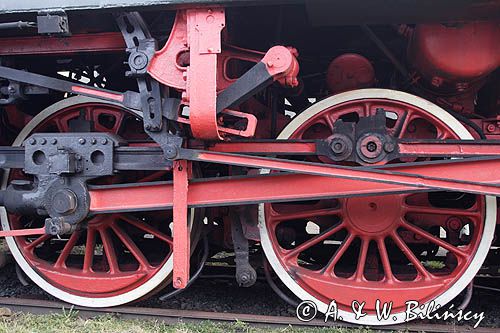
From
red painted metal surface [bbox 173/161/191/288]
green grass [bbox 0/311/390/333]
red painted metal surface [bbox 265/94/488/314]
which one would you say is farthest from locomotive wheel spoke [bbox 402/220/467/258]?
red painted metal surface [bbox 173/161/191/288]

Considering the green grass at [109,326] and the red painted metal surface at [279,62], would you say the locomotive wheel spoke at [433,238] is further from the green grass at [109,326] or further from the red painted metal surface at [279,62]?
the red painted metal surface at [279,62]

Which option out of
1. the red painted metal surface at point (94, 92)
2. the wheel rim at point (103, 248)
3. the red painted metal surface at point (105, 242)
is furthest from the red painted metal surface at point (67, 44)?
the red painted metal surface at point (105, 242)

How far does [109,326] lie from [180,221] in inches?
28.3

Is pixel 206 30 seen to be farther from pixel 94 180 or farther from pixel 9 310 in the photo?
pixel 9 310

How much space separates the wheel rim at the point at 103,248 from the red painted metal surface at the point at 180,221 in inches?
14.2

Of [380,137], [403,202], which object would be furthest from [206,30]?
[403,202]

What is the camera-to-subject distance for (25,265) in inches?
118

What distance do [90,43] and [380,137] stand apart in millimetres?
1560

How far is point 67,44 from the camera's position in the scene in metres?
2.57

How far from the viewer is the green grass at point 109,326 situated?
255 centimetres

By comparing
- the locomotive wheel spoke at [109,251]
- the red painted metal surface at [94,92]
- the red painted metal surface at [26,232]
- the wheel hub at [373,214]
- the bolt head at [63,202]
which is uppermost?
the red painted metal surface at [94,92]

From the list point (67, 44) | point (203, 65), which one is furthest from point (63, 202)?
point (203, 65)

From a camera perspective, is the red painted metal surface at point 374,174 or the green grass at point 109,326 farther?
the green grass at point 109,326

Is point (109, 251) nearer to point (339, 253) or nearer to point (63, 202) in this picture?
point (63, 202)
